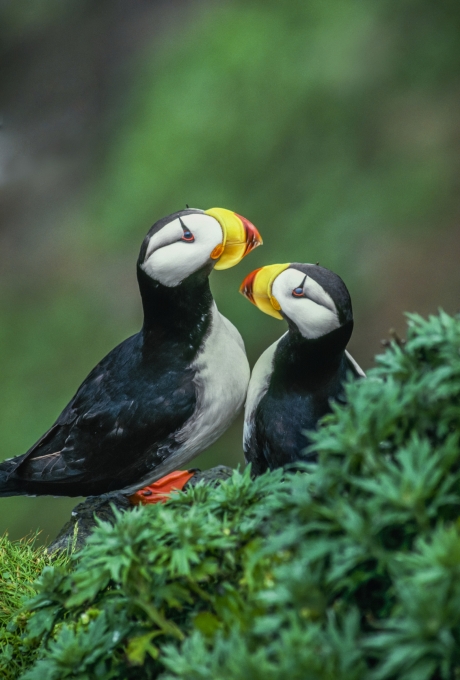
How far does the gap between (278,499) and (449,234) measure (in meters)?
2.06

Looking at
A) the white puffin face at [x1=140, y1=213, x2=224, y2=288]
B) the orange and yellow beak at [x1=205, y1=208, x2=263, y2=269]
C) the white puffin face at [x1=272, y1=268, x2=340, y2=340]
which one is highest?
the white puffin face at [x1=140, y1=213, x2=224, y2=288]

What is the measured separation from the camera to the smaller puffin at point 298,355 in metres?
1.18

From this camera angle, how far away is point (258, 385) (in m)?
1.34

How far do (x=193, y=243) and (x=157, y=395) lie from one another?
29cm

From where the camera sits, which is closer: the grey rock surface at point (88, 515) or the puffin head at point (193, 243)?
the puffin head at point (193, 243)

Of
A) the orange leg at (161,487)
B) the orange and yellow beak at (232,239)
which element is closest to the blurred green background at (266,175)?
the orange leg at (161,487)

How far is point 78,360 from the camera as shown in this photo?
262cm

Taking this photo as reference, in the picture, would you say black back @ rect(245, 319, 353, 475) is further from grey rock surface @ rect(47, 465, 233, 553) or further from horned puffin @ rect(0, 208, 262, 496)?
grey rock surface @ rect(47, 465, 233, 553)

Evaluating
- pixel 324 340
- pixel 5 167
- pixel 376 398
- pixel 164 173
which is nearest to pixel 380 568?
pixel 376 398


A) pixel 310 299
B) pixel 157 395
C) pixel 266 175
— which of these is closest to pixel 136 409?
pixel 157 395

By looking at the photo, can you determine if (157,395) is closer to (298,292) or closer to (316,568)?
(298,292)

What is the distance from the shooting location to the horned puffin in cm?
132

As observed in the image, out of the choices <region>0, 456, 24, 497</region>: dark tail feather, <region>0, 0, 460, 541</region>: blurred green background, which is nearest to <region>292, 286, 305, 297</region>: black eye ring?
<region>0, 456, 24, 497</region>: dark tail feather

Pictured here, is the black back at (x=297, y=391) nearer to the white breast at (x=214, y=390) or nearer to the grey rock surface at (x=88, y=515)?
the white breast at (x=214, y=390)
